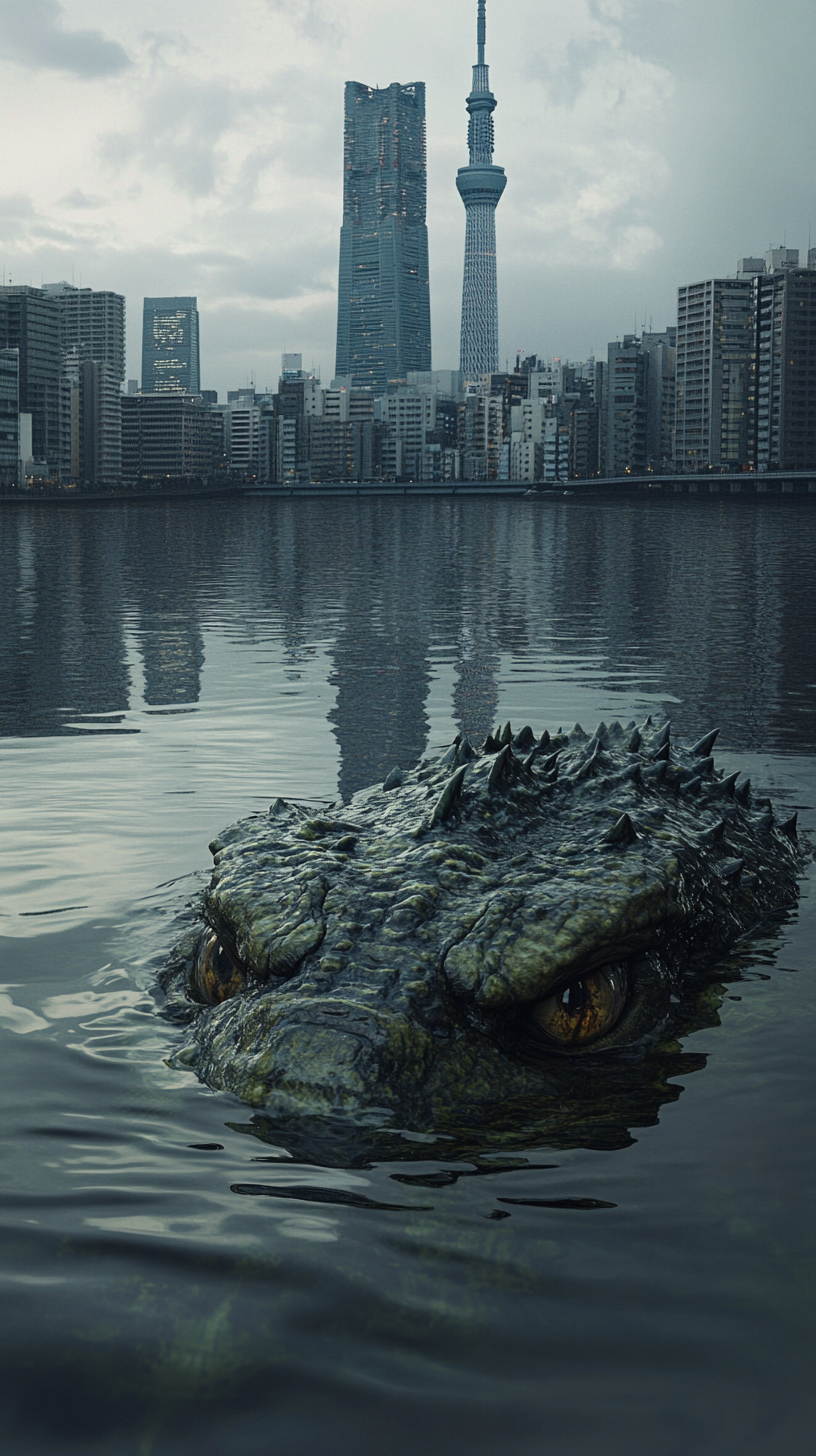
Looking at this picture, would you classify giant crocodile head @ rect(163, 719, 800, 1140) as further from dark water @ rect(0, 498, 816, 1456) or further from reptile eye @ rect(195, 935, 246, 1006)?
dark water @ rect(0, 498, 816, 1456)

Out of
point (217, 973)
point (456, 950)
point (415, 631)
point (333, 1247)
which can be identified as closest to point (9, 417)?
point (415, 631)

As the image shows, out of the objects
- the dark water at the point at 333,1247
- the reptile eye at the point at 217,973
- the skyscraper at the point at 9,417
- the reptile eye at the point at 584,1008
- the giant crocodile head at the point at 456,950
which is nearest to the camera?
the dark water at the point at 333,1247

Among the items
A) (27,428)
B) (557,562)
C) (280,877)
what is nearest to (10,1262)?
(280,877)

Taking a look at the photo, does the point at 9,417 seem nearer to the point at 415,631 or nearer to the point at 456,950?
the point at 415,631

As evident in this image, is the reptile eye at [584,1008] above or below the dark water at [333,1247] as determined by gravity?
above

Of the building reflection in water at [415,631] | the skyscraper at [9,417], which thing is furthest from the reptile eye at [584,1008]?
the skyscraper at [9,417]

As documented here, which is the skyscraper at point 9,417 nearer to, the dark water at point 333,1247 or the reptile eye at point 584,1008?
the dark water at point 333,1247

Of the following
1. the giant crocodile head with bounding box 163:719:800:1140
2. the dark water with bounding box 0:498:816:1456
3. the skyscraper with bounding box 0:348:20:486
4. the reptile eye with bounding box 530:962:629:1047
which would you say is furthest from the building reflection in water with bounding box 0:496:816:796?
the skyscraper with bounding box 0:348:20:486

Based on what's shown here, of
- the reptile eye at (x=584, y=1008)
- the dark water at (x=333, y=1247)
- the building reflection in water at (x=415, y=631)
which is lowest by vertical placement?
the dark water at (x=333, y=1247)
